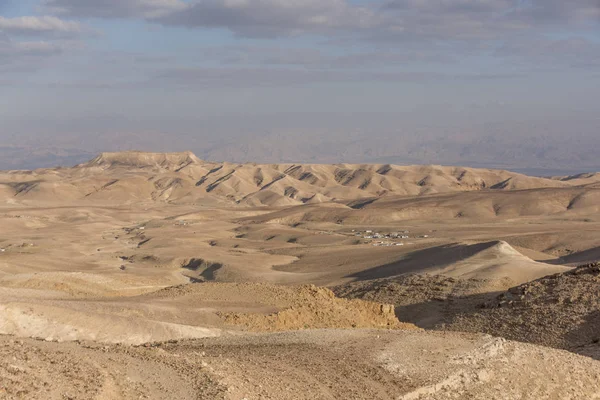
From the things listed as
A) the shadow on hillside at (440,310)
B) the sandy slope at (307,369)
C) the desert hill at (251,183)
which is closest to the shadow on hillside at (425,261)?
the shadow on hillside at (440,310)

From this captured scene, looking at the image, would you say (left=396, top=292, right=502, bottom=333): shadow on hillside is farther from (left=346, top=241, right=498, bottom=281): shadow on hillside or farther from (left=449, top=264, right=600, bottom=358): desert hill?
(left=346, top=241, right=498, bottom=281): shadow on hillside

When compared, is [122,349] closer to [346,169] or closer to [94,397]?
[94,397]

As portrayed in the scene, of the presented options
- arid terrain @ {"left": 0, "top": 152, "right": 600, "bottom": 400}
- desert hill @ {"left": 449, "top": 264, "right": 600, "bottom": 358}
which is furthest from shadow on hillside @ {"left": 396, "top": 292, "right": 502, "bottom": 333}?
desert hill @ {"left": 449, "top": 264, "right": 600, "bottom": 358}

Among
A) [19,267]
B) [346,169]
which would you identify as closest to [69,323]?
[19,267]

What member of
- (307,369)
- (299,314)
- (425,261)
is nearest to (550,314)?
(299,314)

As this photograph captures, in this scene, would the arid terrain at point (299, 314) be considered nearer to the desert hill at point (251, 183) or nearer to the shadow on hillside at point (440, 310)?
the shadow on hillside at point (440, 310)

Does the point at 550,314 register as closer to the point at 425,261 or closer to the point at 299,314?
the point at 299,314
